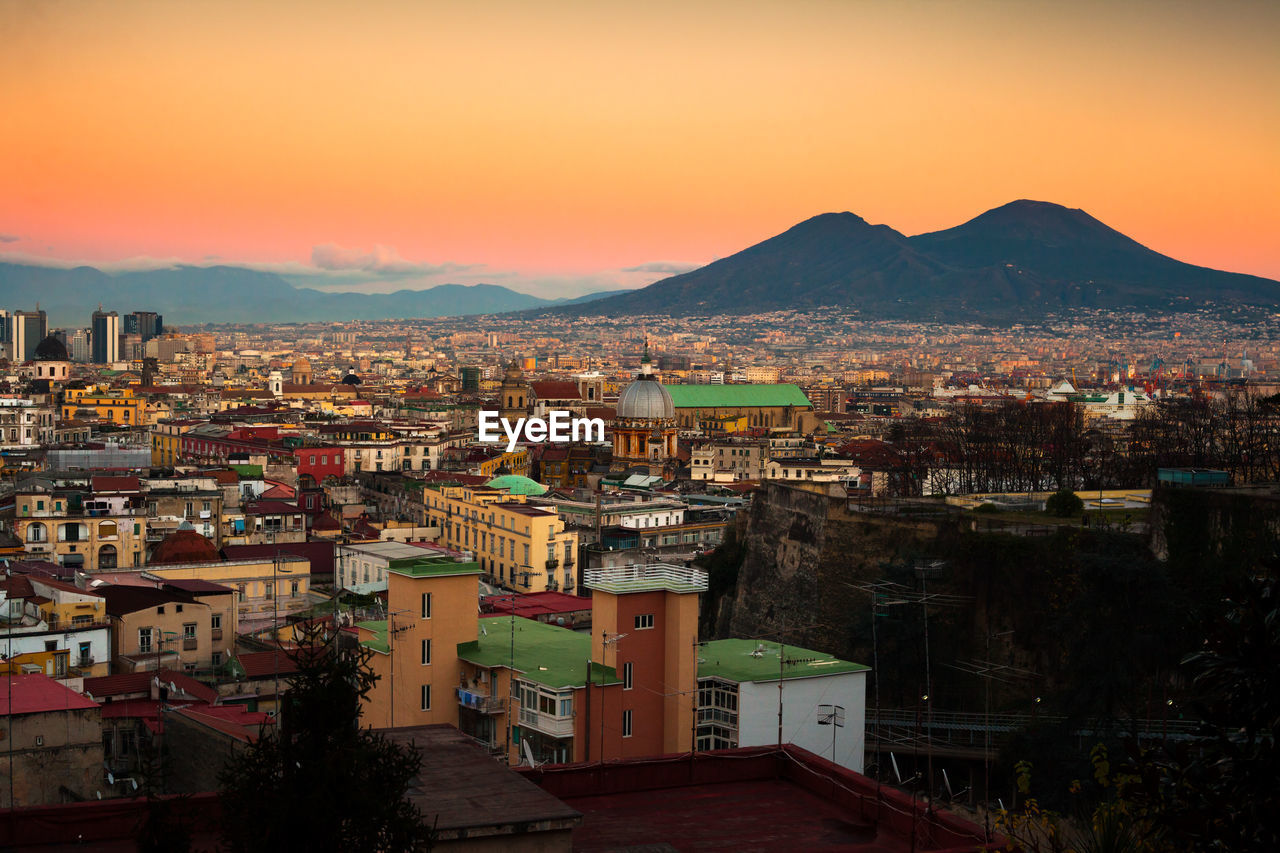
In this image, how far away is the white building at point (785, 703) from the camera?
609 inches

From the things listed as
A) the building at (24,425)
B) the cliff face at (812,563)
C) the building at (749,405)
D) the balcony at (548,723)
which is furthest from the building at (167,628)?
the building at (749,405)

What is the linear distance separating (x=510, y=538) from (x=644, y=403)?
21.5 meters

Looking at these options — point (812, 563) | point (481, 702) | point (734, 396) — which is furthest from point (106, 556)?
point (734, 396)

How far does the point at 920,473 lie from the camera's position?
38625 millimetres

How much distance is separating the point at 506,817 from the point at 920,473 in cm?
3252

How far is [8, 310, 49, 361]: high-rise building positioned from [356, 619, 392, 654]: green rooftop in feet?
571

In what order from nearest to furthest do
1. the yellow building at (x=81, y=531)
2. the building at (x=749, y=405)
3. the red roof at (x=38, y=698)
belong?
the red roof at (x=38, y=698)
the yellow building at (x=81, y=531)
the building at (x=749, y=405)

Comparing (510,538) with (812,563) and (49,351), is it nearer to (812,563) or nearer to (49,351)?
(812,563)

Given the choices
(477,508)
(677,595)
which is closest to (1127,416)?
(477,508)

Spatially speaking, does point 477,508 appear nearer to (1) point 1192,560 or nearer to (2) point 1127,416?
(1) point 1192,560

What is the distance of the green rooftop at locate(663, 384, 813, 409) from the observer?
275ft

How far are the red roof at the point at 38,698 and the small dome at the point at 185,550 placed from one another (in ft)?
38.4

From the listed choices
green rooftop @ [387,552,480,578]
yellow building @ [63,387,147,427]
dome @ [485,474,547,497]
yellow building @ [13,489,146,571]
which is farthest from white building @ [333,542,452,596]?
yellow building @ [63,387,147,427]

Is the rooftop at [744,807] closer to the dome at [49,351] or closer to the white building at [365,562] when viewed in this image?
the white building at [365,562]
